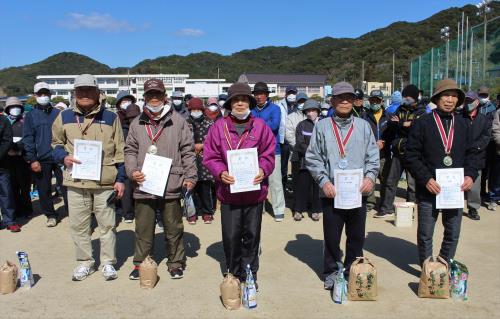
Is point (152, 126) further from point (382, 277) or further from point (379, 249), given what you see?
point (379, 249)

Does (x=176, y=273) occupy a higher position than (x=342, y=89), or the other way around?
(x=342, y=89)

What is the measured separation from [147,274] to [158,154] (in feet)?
4.22

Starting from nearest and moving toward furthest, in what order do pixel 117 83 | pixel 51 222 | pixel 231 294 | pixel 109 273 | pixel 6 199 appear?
pixel 231 294 → pixel 109 273 → pixel 6 199 → pixel 51 222 → pixel 117 83

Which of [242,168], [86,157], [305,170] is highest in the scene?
[86,157]

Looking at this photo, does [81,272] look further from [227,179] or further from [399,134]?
[399,134]

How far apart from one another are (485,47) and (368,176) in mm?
20552

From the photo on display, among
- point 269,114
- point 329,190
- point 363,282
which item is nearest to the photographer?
point 363,282

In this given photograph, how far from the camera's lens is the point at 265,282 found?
4480 mm

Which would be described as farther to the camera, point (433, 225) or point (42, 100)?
point (42, 100)

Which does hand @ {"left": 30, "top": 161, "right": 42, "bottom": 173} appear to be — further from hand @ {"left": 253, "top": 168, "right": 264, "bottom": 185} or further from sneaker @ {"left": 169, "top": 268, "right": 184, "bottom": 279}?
hand @ {"left": 253, "top": 168, "right": 264, "bottom": 185}

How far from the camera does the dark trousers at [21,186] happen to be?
23.7ft

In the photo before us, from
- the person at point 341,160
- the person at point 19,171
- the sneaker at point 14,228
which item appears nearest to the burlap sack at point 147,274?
the person at point 341,160

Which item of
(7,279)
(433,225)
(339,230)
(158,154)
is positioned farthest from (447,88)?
(7,279)

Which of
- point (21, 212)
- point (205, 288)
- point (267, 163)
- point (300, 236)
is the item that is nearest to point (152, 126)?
point (267, 163)
